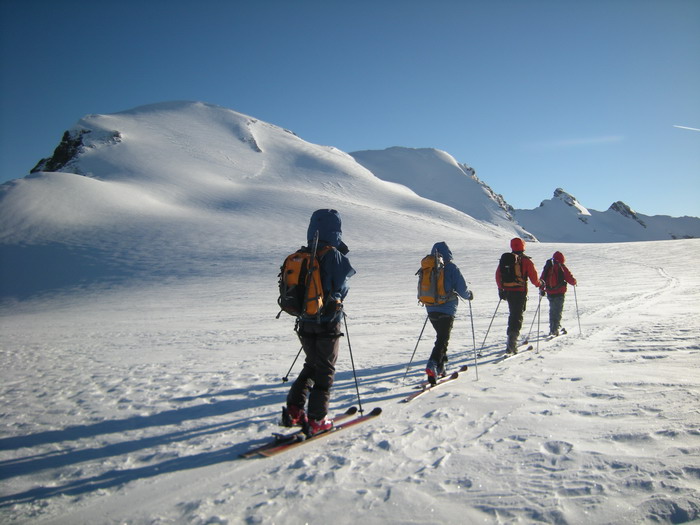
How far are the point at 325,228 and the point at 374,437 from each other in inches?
84.7

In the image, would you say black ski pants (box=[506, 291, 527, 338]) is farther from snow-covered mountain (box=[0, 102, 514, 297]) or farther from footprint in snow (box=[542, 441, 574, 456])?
snow-covered mountain (box=[0, 102, 514, 297])

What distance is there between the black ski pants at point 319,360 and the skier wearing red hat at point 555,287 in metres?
7.18

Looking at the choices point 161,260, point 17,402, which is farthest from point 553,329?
point 161,260

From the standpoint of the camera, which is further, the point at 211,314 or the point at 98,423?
the point at 211,314

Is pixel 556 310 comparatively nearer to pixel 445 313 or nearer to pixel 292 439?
pixel 445 313

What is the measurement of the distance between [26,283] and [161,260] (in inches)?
317

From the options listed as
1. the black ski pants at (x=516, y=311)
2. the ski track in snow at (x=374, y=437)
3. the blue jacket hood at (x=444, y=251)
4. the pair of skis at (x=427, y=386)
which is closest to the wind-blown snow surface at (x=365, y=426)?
the ski track in snow at (x=374, y=437)

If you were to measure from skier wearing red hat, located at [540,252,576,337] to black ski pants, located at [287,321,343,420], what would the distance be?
283 inches

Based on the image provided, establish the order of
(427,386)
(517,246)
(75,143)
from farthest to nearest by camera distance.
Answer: (75,143)
(517,246)
(427,386)

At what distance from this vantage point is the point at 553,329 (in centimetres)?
953

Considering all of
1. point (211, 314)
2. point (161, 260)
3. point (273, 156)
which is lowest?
point (211, 314)

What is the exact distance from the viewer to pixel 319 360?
4.06m

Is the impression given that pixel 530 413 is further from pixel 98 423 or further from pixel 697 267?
pixel 697 267

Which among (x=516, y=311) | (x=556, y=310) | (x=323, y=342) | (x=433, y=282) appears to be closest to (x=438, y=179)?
(x=556, y=310)
